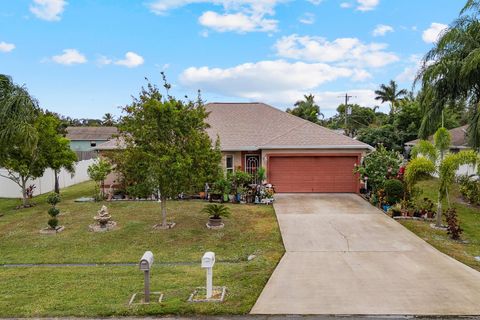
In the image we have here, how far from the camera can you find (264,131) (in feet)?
68.1

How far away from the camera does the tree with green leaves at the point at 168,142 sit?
11984mm

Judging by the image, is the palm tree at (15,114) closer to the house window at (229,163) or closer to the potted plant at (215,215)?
the potted plant at (215,215)

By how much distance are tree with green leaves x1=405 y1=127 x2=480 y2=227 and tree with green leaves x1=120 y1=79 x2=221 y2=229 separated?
23.3ft

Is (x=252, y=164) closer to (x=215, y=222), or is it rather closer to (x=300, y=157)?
(x=300, y=157)

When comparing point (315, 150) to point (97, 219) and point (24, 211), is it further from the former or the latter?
point (24, 211)

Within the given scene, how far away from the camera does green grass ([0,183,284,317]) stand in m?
6.43

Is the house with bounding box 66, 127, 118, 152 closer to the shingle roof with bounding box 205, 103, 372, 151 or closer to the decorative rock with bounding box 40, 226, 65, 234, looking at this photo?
the shingle roof with bounding box 205, 103, 372, 151

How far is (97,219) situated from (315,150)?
1095 cm

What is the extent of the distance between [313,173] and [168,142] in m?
9.30

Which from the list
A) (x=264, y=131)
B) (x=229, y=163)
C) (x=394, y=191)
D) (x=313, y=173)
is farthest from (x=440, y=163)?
(x=229, y=163)

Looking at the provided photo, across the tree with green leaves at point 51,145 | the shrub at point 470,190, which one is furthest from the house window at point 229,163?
the shrub at point 470,190

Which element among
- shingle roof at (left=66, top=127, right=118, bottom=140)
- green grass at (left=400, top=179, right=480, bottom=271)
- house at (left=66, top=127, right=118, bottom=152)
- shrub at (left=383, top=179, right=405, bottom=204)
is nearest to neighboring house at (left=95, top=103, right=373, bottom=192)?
shrub at (left=383, top=179, right=405, bottom=204)

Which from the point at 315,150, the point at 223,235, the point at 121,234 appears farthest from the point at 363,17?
the point at 121,234

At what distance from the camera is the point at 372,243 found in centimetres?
1075
